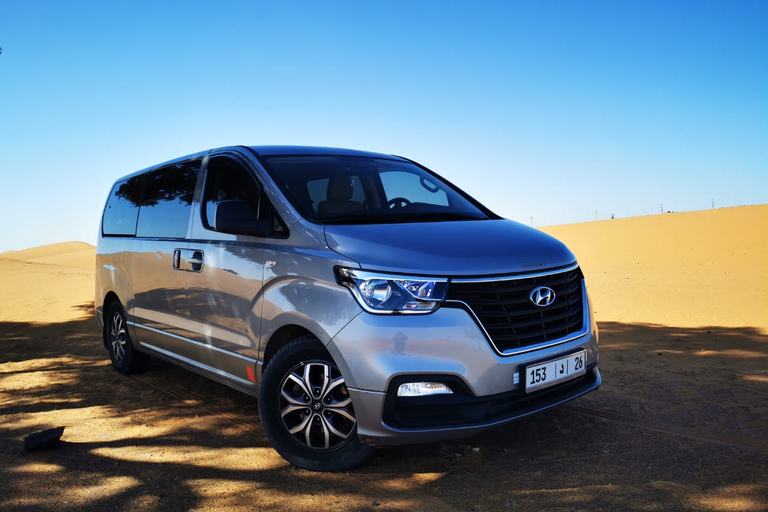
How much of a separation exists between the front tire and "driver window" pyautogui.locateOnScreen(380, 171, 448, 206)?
1579 mm

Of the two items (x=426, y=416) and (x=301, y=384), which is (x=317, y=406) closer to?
(x=301, y=384)

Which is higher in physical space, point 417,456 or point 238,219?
point 238,219

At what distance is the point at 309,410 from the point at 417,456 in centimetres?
79

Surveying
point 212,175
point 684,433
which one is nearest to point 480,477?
point 684,433

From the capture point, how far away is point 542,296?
3.55 m

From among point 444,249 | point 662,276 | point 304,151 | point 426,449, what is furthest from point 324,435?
point 662,276

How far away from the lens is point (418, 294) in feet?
10.7

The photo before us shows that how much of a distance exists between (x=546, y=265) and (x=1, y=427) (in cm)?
435

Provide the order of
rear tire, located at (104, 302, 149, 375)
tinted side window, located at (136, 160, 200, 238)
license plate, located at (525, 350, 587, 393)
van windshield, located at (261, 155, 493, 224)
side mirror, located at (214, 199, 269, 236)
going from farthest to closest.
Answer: rear tire, located at (104, 302, 149, 375) → tinted side window, located at (136, 160, 200, 238) → van windshield, located at (261, 155, 493, 224) → side mirror, located at (214, 199, 269, 236) → license plate, located at (525, 350, 587, 393)

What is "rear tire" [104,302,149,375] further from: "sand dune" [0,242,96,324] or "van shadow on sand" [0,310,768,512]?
"sand dune" [0,242,96,324]

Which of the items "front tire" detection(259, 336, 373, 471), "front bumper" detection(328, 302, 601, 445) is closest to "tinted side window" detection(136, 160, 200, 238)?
"front tire" detection(259, 336, 373, 471)

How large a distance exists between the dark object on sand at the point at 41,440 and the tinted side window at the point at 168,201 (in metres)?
Result: 1.70

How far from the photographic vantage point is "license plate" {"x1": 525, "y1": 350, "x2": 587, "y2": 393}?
343 centimetres

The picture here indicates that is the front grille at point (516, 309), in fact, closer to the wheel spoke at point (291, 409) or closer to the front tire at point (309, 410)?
the front tire at point (309, 410)
